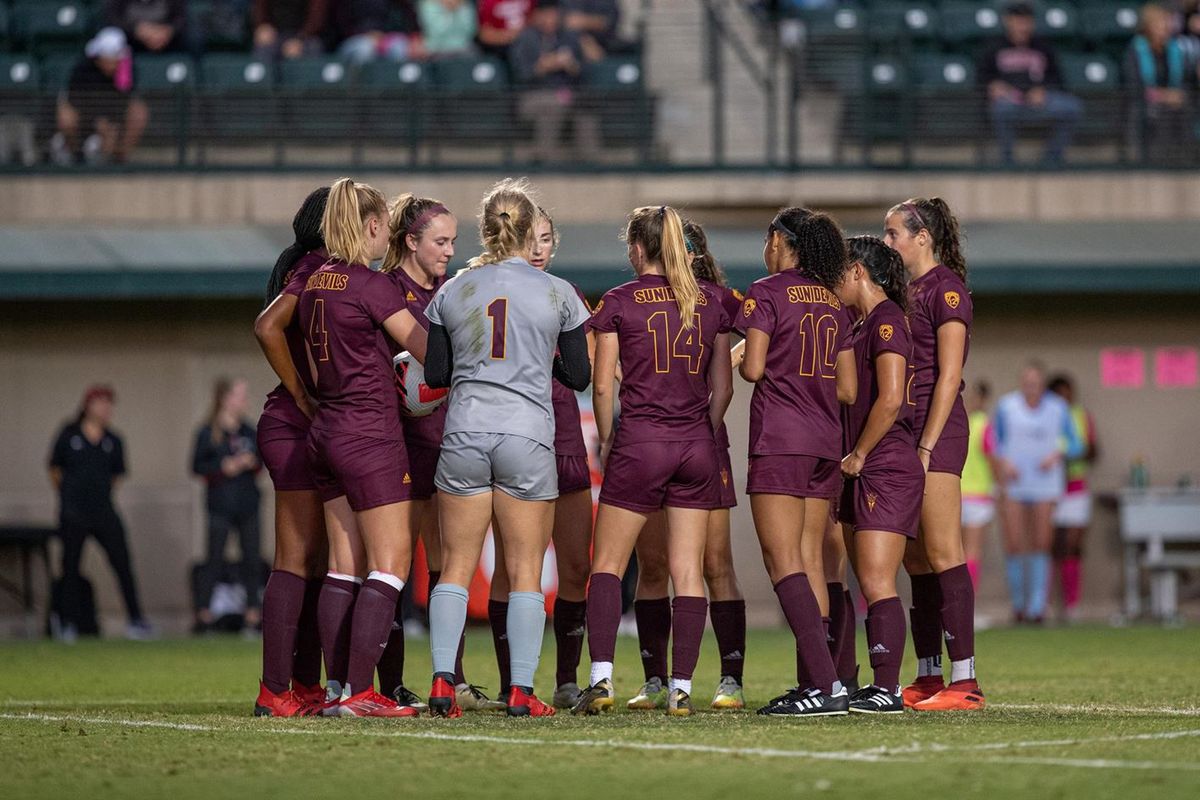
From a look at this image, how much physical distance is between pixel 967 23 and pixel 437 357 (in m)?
12.8

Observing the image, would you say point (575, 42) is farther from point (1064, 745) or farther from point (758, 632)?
point (1064, 745)

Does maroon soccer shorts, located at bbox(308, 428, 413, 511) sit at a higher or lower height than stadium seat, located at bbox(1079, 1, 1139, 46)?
lower

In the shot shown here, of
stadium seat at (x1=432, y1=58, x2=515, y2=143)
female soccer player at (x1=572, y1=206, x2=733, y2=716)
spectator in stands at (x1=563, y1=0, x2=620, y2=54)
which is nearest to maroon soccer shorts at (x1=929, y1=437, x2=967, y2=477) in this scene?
female soccer player at (x1=572, y1=206, x2=733, y2=716)

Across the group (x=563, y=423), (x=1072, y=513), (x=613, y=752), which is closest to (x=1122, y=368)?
(x=1072, y=513)

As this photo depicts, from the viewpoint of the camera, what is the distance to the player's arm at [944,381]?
7.81 m

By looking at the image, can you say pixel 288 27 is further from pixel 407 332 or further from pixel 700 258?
pixel 407 332

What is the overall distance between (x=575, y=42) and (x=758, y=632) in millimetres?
5778

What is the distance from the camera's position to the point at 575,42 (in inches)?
683

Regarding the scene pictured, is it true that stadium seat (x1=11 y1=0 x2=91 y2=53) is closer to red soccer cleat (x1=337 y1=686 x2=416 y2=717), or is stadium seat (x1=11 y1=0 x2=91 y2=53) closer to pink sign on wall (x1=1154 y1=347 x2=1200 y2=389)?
pink sign on wall (x1=1154 y1=347 x2=1200 y2=389)

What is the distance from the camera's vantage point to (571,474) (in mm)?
7961

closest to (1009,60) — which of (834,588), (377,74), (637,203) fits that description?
(637,203)

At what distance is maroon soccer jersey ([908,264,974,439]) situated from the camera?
7.94 m

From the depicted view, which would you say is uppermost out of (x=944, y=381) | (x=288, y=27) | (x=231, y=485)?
(x=288, y=27)

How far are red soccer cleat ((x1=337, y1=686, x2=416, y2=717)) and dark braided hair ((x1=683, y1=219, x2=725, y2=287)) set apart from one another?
Answer: 220 centimetres
